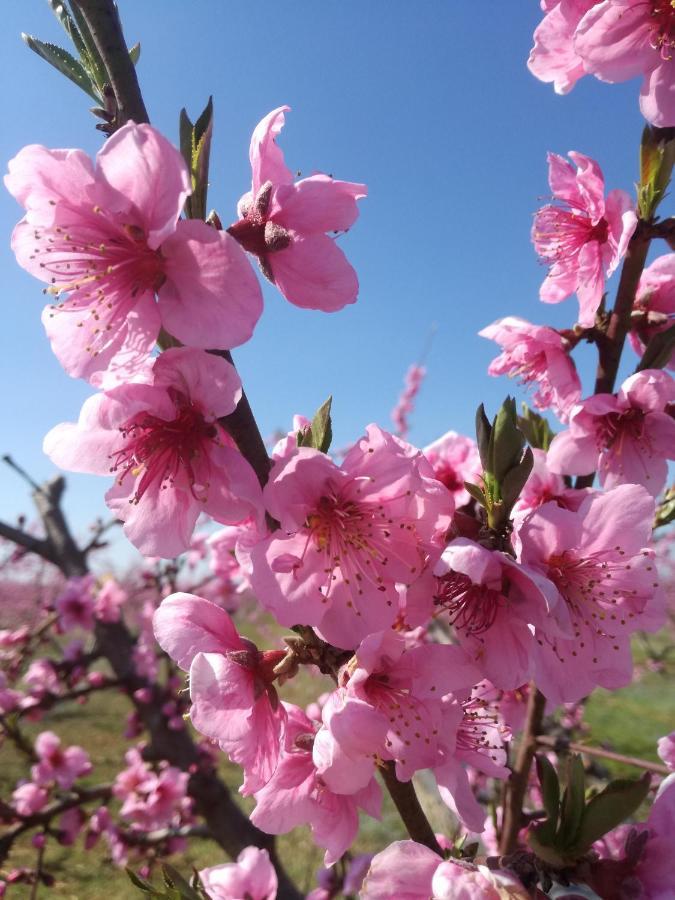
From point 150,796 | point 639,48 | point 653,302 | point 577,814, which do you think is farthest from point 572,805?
point 150,796

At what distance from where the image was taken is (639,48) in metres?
1.37

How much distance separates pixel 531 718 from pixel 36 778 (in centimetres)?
423

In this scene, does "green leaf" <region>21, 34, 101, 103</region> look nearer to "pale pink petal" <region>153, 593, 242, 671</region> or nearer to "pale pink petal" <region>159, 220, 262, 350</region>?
"pale pink petal" <region>159, 220, 262, 350</region>

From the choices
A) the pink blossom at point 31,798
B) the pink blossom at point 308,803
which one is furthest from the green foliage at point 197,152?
the pink blossom at point 31,798

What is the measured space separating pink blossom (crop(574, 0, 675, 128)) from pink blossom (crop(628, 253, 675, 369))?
0.35 meters

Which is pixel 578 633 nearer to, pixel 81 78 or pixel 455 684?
pixel 455 684

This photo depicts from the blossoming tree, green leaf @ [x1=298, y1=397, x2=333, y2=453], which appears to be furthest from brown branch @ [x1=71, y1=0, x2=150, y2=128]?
green leaf @ [x1=298, y1=397, x2=333, y2=453]

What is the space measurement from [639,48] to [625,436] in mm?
891

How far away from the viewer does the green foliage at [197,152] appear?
904 mm

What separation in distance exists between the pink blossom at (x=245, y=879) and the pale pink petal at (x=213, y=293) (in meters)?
1.24

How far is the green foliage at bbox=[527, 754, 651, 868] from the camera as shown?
858 millimetres

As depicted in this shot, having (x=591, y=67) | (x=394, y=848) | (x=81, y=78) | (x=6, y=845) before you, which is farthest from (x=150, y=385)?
(x=6, y=845)

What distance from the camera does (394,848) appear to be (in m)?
0.83

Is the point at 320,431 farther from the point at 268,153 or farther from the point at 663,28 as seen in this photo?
the point at 663,28
